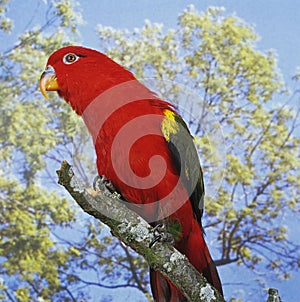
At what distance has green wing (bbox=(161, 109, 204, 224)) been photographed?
112cm

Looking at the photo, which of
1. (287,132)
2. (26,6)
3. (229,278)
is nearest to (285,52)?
(287,132)

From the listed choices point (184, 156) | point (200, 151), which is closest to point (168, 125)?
point (184, 156)

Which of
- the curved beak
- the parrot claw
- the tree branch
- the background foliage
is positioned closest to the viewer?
the tree branch

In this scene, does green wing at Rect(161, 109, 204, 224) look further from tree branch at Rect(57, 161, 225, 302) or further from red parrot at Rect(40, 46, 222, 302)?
tree branch at Rect(57, 161, 225, 302)

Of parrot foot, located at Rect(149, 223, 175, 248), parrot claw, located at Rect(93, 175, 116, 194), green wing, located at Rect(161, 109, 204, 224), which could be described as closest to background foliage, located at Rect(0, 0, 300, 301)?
green wing, located at Rect(161, 109, 204, 224)

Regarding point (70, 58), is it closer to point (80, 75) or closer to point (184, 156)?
point (80, 75)

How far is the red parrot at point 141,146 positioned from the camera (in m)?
1.06

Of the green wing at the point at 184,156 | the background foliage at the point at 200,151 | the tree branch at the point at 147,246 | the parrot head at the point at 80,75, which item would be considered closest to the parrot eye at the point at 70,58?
the parrot head at the point at 80,75

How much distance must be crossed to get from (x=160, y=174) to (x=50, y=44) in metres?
1.59

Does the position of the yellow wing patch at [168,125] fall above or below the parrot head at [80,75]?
below

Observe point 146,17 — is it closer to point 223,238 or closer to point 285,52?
point 285,52

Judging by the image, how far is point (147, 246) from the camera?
0.88m

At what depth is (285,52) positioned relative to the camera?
7.91 ft

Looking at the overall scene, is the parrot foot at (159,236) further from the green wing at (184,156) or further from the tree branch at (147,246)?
the green wing at (184,156)
